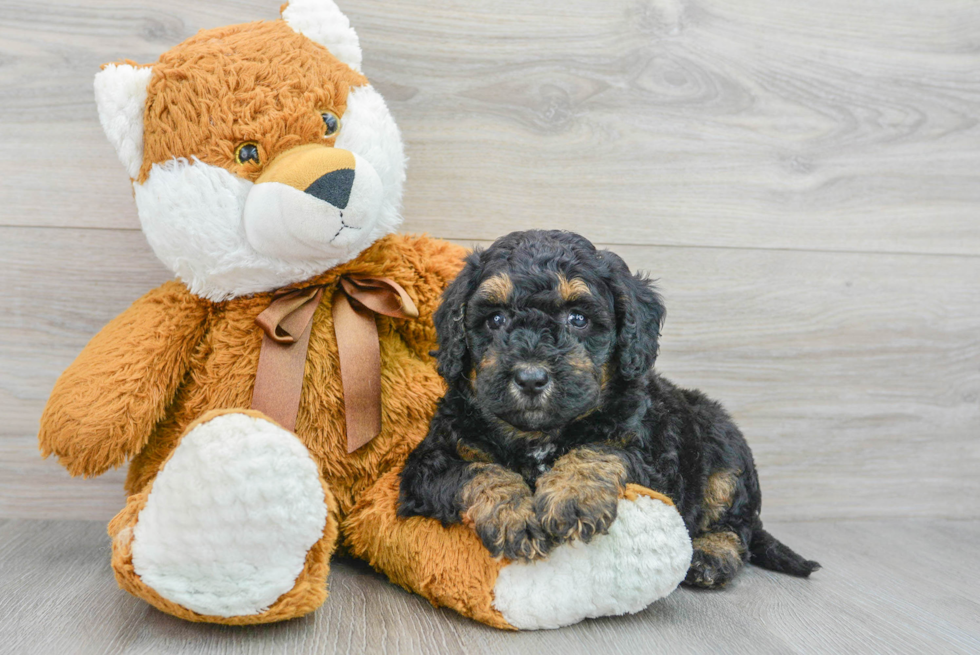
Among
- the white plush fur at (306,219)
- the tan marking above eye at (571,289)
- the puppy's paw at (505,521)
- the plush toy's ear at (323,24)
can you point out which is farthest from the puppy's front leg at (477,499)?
the plush toy's ear at (323,24)

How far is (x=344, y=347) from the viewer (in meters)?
1.80

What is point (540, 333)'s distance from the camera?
154 cm

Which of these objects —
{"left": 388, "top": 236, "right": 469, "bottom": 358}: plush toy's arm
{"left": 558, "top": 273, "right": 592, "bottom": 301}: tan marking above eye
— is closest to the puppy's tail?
{"left": 558, "top": 273, "right": 592, "bottom": 301}: tan marking above eye

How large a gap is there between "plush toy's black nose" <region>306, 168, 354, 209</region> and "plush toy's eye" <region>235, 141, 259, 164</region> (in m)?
0.18

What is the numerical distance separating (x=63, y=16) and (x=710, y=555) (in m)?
2.30

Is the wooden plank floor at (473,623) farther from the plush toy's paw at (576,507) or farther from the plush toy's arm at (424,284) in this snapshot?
the plush toy's arm at (424,284)

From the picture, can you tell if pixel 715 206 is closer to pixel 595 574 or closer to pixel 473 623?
pixel 595 574

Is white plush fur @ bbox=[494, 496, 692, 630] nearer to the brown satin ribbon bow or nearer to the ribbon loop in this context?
the brown satin ribbon bow

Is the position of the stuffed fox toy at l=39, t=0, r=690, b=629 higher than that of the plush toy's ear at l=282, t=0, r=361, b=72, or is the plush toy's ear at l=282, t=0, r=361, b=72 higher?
the plush toy's ear at l=282, t=0, r=361, b=72

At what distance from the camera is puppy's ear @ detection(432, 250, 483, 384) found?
164 cm

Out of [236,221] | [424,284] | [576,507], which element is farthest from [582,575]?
[236,221]

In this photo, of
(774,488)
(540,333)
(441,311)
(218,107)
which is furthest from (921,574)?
(218,107)

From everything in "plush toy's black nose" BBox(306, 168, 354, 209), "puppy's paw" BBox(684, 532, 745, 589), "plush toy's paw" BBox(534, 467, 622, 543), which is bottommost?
"puppy's paw" BBox(684, 532, 745, 589)

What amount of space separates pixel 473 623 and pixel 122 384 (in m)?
0.95
